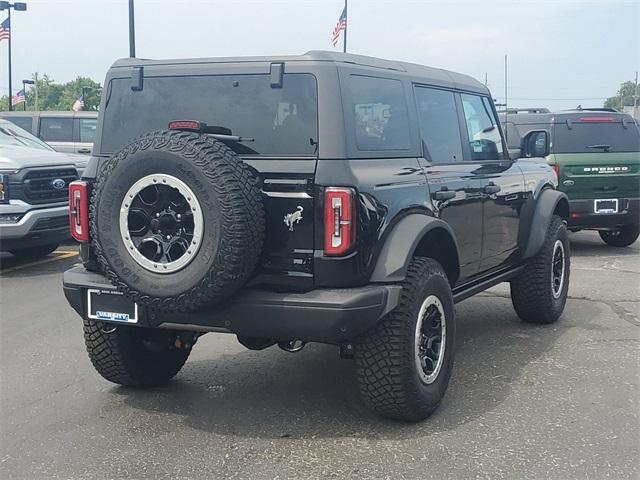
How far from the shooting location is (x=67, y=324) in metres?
6.38

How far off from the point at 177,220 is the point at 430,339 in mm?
1540

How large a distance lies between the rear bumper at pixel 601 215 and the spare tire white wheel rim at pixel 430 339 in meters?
6.22

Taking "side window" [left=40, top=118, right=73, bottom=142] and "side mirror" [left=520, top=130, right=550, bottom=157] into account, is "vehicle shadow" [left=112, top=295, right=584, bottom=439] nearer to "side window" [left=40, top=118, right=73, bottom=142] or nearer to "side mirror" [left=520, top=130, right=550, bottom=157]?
"side mirror" [left=520, top=130, right=550, bottom=157]

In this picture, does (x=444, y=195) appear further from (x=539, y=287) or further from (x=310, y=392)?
(x=539, y=287)

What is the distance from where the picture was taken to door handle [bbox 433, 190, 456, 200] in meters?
4.42

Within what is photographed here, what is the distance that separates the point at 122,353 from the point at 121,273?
2.96 ft

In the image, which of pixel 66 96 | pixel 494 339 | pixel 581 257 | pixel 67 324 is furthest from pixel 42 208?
pixel 66 96

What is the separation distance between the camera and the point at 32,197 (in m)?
8.75

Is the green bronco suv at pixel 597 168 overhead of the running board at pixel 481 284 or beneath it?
overhead

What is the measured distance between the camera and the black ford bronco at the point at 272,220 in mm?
3570

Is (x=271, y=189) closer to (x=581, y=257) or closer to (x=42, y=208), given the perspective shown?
(x=42, y=208)

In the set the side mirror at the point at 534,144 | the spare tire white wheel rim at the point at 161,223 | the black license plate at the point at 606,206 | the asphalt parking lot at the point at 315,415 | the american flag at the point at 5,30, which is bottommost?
the asphalt parking lot at the point at 315,415

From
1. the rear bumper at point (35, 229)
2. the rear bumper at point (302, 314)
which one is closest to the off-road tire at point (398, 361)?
the rear bumper at point (302, 314)

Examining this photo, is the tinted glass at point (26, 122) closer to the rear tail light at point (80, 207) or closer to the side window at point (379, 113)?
the rear tail light at point (80, 207)
